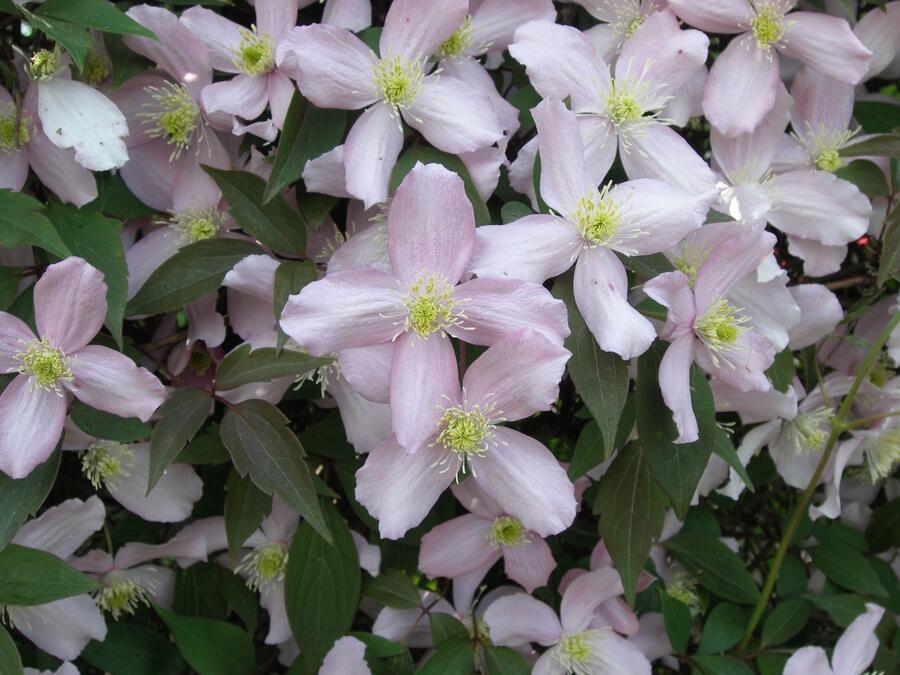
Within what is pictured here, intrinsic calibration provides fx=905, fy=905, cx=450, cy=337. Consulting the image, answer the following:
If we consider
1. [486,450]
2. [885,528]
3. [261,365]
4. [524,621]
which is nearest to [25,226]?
[261,365]

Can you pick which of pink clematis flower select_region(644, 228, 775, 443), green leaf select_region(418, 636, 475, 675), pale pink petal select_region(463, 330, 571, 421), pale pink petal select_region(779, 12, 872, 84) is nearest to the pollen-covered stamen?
green leaf select_region(418, 636, 475, 675)

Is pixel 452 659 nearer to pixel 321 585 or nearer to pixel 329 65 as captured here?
pixel 321 585

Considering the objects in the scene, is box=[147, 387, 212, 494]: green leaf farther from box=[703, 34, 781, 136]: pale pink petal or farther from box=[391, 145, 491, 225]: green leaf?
box=[703, 34, 781, 136]: pale pink petal

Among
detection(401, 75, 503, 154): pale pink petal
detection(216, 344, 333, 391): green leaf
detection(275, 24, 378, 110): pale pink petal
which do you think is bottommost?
detection(216, 344, 333, 391): green leaf

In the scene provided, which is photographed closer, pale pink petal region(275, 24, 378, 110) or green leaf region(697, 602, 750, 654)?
pale pink petal region(275, 24, 378, 110)

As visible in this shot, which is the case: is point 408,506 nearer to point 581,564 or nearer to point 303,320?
point 303,320

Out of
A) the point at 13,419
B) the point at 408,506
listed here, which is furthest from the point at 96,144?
the point at 408,506
